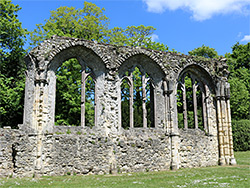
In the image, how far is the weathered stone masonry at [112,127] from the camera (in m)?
11.5

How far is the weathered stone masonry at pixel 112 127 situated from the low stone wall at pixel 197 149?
47 millimetres

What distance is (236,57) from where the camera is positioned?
97.6 ft

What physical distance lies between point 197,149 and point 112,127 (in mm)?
4724

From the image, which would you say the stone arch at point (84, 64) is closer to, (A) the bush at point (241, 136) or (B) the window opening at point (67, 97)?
(B) the window opening at point (67, 97)

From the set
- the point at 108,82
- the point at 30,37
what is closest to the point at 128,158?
the point at 108,82

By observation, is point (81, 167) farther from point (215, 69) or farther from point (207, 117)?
point (215, 69)

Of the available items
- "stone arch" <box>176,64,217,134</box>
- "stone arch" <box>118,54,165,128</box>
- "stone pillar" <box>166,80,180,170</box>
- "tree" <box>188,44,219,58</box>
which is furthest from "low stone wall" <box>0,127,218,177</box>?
"tree" <box>188,44,219,58</box>

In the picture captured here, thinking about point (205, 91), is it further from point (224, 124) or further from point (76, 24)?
point (76, 24)

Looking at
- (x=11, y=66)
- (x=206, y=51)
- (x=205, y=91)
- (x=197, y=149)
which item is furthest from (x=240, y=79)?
(x=11, y=66)

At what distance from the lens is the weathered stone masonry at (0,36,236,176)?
1146cm

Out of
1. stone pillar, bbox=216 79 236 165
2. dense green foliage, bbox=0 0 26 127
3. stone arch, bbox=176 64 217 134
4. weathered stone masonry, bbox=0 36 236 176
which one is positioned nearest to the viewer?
weathered stone masonry, bbox=0 36 236 176

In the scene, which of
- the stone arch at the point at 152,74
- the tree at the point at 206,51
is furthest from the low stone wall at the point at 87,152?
the tree at the point at 206,51

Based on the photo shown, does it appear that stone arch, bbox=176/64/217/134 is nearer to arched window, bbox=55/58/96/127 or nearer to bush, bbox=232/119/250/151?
arched window, bbox=55/58/96/127

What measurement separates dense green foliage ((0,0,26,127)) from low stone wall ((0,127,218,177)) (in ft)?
22.0
